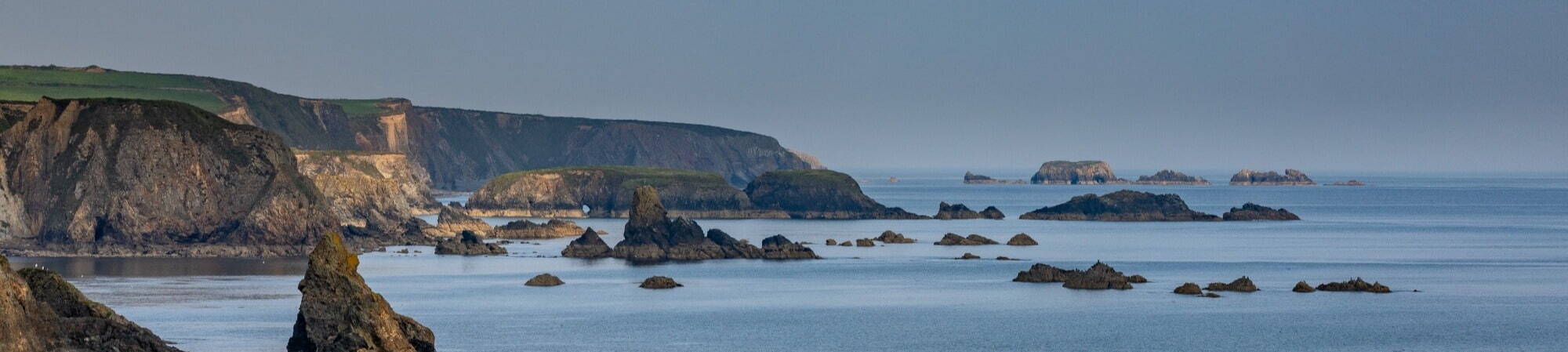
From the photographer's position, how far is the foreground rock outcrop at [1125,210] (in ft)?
581

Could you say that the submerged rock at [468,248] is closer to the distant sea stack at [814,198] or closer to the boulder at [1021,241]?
the boulder at [1021,241]

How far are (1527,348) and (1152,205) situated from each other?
118192mm

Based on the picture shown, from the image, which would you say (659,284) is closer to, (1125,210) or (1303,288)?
(1303,288)

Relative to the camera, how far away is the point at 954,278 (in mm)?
96250

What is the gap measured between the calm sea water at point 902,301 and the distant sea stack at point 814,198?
61.5m

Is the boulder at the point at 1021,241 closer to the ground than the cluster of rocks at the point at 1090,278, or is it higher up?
higher up

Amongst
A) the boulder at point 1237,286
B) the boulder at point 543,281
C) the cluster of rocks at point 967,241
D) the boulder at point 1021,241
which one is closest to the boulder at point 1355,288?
the boulder at point 1237,286

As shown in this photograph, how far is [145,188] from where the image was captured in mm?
112375

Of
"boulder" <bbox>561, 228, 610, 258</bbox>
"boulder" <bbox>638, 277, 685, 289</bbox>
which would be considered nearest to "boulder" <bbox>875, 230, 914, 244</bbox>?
"boulder" <bbox>561, 228, 610, 258</bbox>

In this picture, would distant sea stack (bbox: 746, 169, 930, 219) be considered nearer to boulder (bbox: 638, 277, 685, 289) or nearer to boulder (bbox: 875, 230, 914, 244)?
boulder (bbox: 875, 230, 914, 244)

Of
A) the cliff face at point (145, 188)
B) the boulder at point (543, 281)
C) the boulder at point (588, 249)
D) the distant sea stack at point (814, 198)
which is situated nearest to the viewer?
the boulder at point (543, 281)

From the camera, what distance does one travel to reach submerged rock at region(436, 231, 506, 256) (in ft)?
381

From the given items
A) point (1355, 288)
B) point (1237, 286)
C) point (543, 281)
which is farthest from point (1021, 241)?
point (543, 281)

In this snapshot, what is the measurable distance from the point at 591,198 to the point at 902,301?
392 ft
